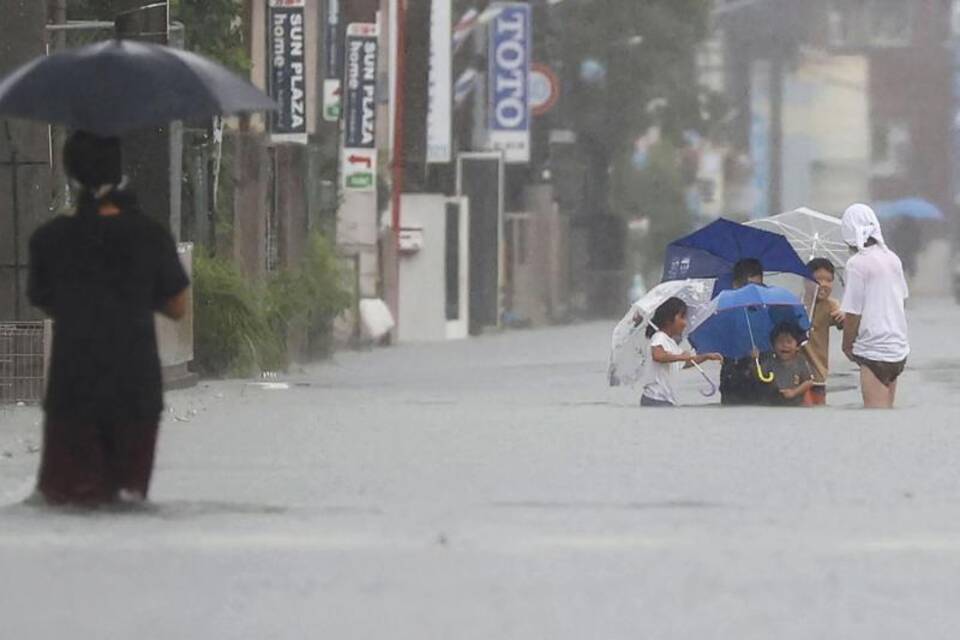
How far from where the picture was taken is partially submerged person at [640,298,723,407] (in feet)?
69.1

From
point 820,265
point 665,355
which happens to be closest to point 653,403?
point 665,355

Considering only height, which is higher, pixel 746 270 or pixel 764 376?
pixel 746 270

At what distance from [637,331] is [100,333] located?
10.4 meters

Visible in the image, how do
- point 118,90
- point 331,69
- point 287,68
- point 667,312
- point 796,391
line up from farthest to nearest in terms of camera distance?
point 331,69
point 287,68
point 667,312
point 796,391
point 118,90

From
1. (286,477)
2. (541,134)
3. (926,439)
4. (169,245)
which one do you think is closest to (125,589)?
(169,245)

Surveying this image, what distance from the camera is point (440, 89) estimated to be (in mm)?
54688

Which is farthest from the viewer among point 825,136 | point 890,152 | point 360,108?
point 890,152

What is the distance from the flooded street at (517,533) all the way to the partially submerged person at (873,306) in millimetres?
1317

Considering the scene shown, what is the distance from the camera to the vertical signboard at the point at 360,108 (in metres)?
47.1

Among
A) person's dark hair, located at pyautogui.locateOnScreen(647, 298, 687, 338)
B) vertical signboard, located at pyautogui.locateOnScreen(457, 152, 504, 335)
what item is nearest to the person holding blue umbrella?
person's dark hair, located at pyautogui.locateOnScreen(647, 298, 687, 338)

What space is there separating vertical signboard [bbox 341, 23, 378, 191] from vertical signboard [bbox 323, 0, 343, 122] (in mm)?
1521

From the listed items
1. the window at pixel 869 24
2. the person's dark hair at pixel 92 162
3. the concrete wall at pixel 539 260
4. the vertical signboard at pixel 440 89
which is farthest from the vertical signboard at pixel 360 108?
the window at pixel 869 24

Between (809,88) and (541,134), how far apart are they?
1194 centimetres

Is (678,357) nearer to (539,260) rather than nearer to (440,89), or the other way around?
(440,89)
